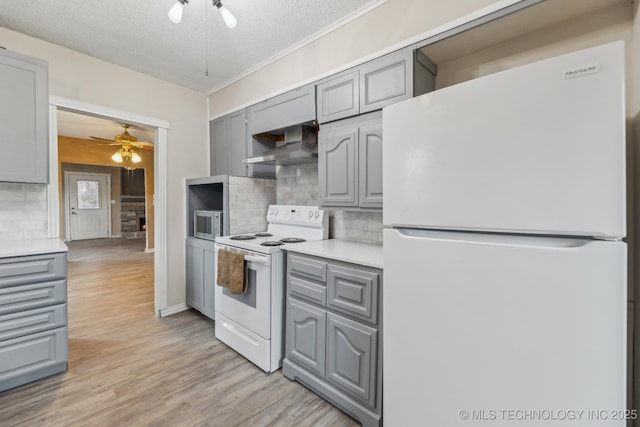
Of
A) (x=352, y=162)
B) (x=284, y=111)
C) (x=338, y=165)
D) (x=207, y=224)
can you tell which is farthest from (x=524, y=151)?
(x=207, y=224)

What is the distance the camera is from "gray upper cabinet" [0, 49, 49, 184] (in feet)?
6.47

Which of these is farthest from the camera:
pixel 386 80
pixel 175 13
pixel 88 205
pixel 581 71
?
pixel 88 205

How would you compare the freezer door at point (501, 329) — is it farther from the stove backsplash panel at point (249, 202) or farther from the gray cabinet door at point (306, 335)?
the stove backsplash panel at point (249, 202)

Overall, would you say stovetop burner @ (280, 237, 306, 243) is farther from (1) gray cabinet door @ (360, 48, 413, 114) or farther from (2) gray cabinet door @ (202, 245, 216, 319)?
(1) gray cabinet door @ (360, 48, 413, 114)

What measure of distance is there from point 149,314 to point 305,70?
3014mm

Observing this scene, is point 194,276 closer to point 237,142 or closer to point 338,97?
point 237,142

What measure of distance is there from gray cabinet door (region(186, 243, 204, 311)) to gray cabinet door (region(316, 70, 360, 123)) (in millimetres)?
1941

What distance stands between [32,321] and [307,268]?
1881mm

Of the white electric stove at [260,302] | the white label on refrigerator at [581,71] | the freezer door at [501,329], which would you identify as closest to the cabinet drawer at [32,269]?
the white electric stove at [260,302]

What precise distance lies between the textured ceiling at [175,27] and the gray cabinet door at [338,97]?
1.47ft

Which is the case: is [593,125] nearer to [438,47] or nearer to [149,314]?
[438,47]

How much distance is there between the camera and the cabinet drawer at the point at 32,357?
1.80 meters

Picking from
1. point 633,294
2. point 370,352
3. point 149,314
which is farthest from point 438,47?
point 149,314

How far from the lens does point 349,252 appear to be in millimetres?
1804
